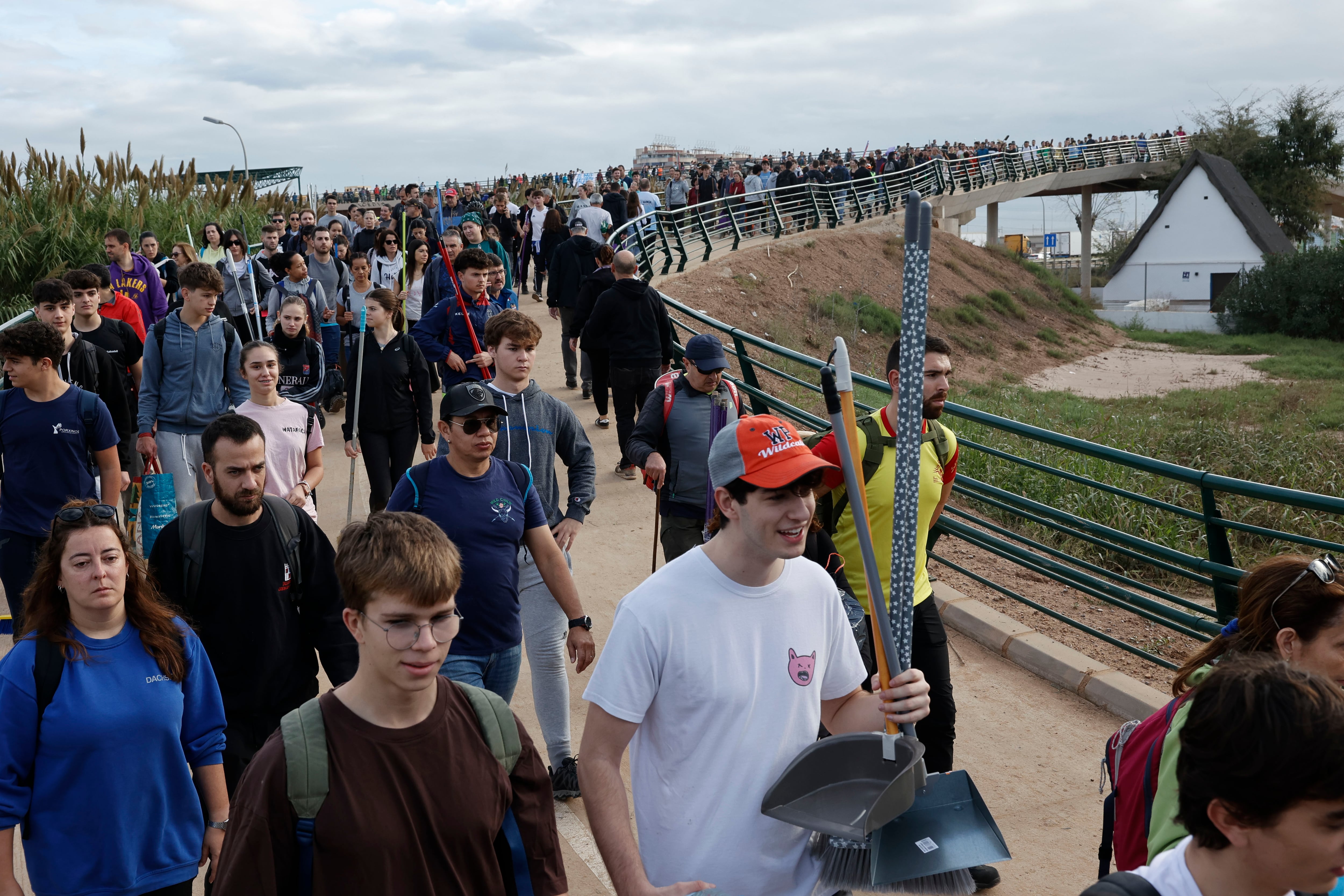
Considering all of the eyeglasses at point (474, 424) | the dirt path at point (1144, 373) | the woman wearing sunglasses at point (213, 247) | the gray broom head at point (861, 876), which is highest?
the woman wearing sunglasses at point (213, 247)

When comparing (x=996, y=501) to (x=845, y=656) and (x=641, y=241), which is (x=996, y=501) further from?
(x=641, y=241)

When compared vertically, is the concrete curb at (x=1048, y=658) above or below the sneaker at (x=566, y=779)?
below

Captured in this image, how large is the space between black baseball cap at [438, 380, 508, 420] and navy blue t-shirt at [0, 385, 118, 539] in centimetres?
218

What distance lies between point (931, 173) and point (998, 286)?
23.0 feet

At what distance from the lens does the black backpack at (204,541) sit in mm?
3688

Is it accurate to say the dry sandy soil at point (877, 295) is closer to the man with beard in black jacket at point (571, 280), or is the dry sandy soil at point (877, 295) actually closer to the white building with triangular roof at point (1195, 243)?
the man with beard in black jacket at point (571, 280)

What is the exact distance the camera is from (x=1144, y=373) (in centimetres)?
3512

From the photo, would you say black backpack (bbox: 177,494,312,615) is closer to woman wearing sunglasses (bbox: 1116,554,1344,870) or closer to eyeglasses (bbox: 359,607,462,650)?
eyeglasses (bbox: 359,607,462,650)

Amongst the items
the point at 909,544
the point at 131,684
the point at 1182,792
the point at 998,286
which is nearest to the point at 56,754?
the point at 131,684

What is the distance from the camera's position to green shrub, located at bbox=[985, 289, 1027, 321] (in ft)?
120

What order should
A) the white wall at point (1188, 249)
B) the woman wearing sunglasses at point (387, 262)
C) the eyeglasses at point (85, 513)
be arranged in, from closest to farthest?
the eyeglasses at point (85, 513), the woman wearing sunglasses at point (387, 262), the white wall at point (1188, 249)

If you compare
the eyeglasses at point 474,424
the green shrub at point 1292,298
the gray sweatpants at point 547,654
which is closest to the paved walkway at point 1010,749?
the gray sweatpants at point 547,654

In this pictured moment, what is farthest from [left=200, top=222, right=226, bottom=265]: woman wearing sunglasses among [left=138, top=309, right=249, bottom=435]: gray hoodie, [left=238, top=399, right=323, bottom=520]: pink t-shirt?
[left=238, top=399, right=323, bottom=520]: pink t-shirt

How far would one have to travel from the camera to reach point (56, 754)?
2.95 meters
